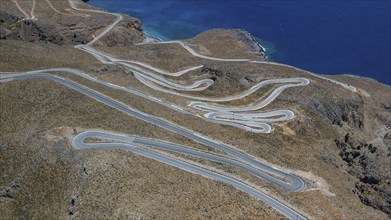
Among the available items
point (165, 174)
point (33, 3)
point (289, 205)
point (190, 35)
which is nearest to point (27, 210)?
point (165, 174)

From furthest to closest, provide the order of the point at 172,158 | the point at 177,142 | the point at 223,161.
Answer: the point at 177,142 → the point at 223,161 → the point at 172,158

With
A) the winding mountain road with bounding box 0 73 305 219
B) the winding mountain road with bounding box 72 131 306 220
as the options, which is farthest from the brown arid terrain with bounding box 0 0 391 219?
the winding mountain road with bounding box 0 73 305 219

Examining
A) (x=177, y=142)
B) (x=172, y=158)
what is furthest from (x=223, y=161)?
(x=177, y=142)

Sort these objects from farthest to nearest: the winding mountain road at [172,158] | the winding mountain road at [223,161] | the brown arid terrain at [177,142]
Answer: the winding mountain road at [223,161] → the winding mountain road at [172,158] → the brown arid terrain at [177,142]

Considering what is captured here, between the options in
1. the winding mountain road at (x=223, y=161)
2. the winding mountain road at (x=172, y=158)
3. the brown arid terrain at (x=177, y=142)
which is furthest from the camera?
the winding mountain road at (x=223, y=161)

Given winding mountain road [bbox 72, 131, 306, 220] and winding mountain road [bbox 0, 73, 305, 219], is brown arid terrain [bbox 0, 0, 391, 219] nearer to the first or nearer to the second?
winding mountain road [bbox 72, 131, 306, 220]

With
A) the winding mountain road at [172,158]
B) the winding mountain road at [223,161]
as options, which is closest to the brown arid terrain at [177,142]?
the winding mountain road at [172,158]

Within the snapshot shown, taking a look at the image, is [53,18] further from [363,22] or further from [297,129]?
[363,22]

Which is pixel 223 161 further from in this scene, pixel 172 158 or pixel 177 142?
pixel 177 142

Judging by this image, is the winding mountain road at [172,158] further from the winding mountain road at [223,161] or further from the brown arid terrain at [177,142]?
the brown arid terrain at [177,142]
